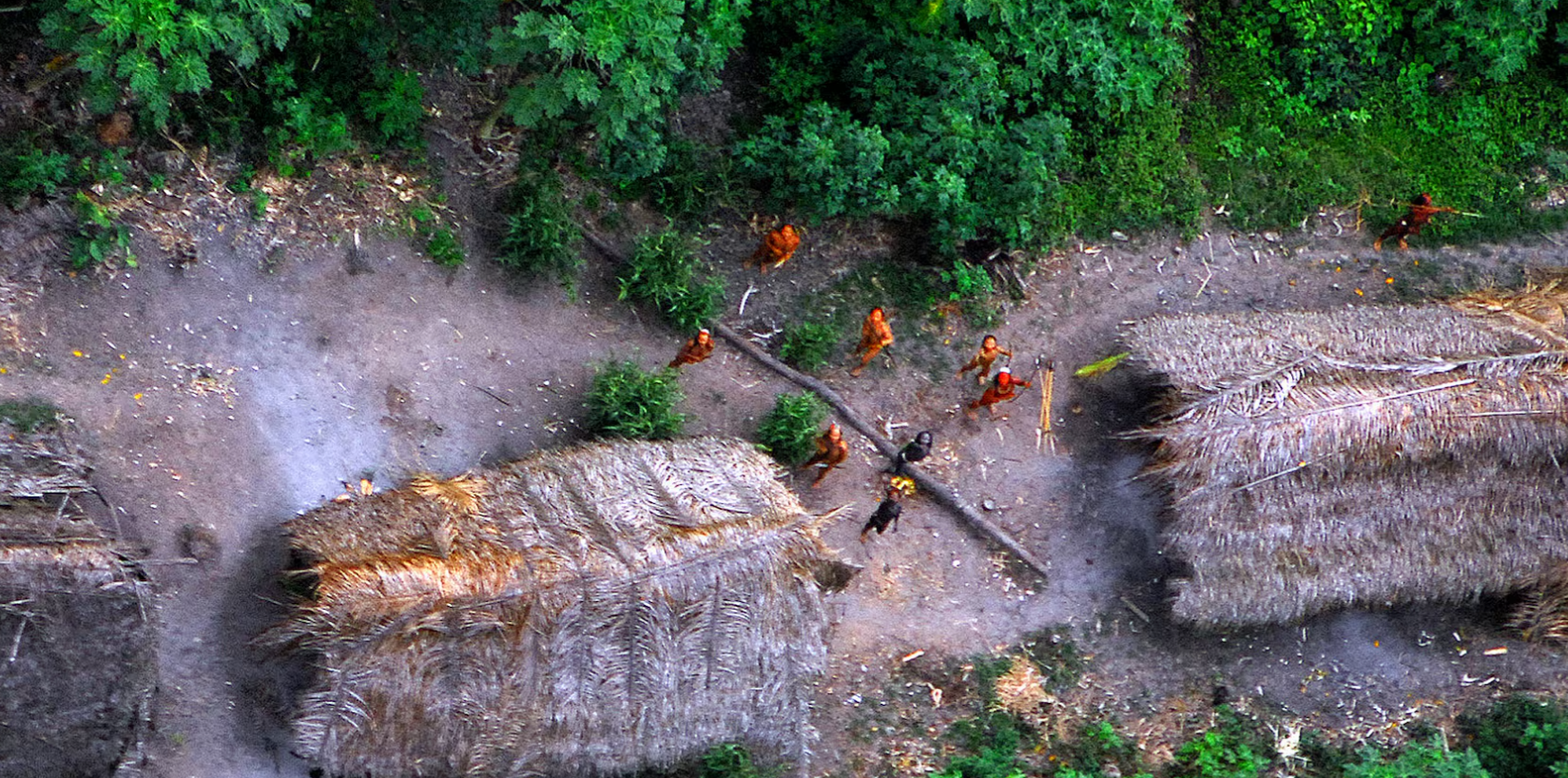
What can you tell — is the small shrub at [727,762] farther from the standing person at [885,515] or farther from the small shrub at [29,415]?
the small shrub at [29,415]

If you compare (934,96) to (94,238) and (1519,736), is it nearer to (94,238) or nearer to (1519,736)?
(94,238)

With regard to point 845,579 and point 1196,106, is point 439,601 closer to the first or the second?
point 845,579

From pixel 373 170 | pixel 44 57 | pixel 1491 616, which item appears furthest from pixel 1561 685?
pixel 44 57

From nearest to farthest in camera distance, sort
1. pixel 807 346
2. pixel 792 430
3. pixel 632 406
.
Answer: pixel 632 406
pixel 792 430
pixel 807 346

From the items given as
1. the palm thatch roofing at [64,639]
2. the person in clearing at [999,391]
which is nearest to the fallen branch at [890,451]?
the person in clearing at [999,391]

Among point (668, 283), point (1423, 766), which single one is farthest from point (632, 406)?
point (1423, 766)

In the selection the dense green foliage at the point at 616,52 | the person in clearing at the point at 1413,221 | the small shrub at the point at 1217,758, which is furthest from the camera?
the person in clearing at the point at 1413,221
